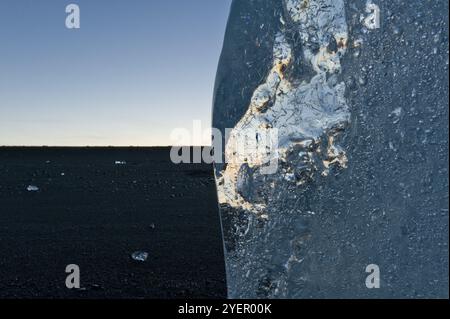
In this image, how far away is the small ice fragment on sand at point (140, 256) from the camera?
4.46 meters

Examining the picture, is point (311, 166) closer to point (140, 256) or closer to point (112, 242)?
point (140, 256)

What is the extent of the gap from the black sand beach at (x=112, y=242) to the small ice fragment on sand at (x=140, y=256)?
0.20 ft

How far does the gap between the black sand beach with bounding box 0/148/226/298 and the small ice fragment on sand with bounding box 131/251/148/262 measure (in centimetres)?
6

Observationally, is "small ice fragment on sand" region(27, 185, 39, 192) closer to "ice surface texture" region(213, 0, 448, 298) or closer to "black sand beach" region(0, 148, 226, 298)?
"black sand beach" region(0, 148, 226, 298)

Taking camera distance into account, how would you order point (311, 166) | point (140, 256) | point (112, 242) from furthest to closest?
point (112, 242) → point (140, 256) → point (311, 166)

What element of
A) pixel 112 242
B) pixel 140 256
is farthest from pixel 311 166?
pixel 112 242

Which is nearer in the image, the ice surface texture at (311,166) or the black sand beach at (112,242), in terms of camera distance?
the ice surface texture at (311,166)

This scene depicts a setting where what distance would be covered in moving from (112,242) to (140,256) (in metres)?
0.72

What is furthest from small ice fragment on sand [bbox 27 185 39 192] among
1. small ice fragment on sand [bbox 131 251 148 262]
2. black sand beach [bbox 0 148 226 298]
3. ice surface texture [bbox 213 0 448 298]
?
ice surface texture [bbox 213 0 448 298]

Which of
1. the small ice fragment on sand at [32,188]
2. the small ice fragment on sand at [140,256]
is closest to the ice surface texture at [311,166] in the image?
the small ice fragment on sand at [140,256]

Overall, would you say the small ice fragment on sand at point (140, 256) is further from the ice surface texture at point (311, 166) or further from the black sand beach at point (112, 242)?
the ice surface texture at point (311, 166)

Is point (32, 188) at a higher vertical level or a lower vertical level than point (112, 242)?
higher

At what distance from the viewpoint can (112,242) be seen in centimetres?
516
